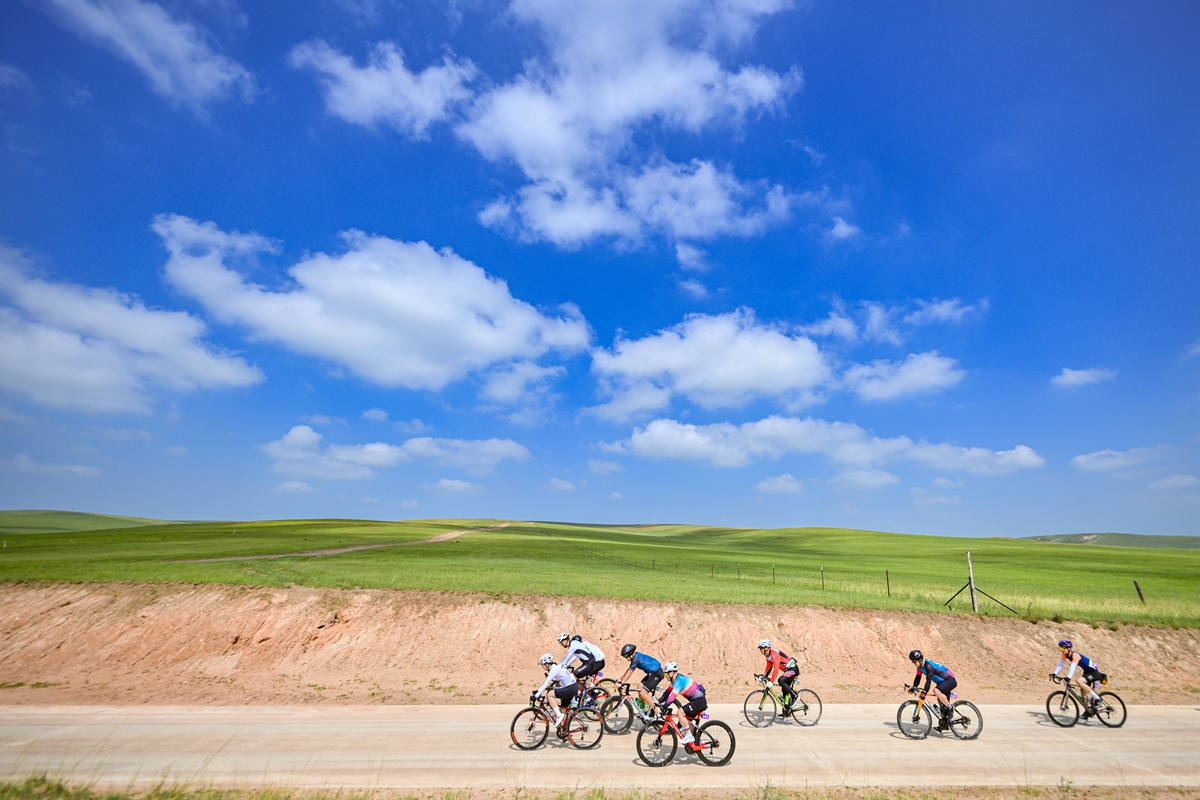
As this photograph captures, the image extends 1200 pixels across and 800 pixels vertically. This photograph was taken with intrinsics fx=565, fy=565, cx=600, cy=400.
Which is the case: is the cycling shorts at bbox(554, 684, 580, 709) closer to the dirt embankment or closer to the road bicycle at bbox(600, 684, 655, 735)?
the road bicycle at bbox(600, 684, 655, 735)

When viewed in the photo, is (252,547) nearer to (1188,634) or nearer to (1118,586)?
(1188,634)

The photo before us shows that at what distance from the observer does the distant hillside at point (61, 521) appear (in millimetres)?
143450

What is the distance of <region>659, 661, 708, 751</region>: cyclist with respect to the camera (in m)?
13.7

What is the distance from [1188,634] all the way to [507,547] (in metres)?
55.6

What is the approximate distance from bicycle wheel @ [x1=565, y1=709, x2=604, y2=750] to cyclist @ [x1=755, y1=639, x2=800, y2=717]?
16.5ft

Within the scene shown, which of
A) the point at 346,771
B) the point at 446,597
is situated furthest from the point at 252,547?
the point at 346,771

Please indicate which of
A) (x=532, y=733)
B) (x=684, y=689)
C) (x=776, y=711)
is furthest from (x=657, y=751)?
(x=776, y=711)

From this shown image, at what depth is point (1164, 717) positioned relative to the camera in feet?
62.0

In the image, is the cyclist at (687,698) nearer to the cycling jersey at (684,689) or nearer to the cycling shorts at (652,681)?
the cycling jersey at (684,689)

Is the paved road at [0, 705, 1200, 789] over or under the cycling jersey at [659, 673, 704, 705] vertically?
under

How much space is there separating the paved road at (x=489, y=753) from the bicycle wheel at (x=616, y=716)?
1.64 feet

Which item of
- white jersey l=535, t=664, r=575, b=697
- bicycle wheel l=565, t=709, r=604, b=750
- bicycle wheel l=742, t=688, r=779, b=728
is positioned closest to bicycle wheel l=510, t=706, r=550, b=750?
bicycle wheel l=565, t=709, r=604, b=750

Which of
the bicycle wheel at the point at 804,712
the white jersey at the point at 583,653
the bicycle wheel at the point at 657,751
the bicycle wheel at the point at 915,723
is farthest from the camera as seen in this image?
the bicycle wheel at the point at 804,712

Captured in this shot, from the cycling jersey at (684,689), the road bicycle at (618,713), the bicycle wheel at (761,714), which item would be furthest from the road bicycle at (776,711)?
the cycling jersey at (684,689)
